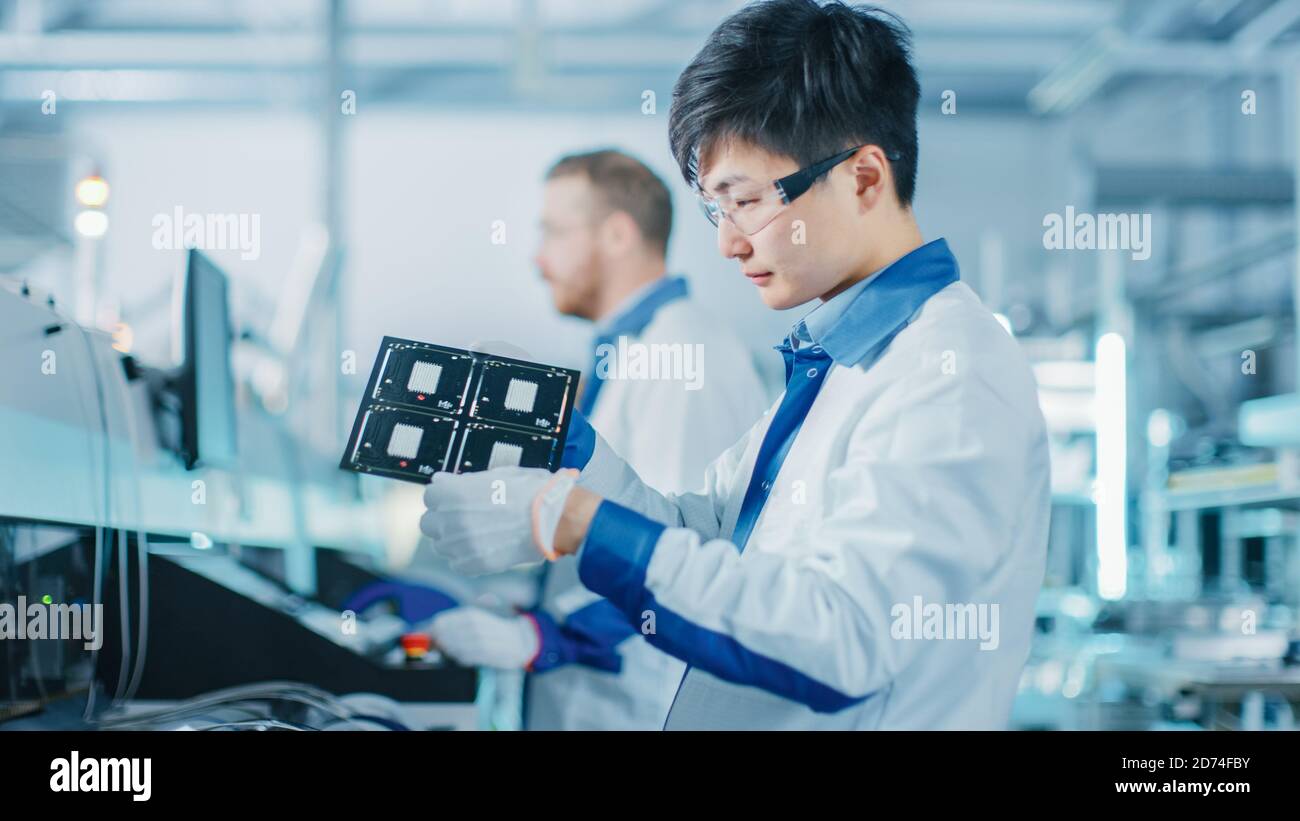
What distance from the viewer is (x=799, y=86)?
→ 114 centimetres

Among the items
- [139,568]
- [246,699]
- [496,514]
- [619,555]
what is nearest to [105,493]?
[139,568]

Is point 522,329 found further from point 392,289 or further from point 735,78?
point 735,78

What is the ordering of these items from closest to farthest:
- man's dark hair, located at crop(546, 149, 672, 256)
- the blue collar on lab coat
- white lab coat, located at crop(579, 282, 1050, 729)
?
white lab coat, located at crop(579, 282, 1050, 729) → the blue collar on lab coat → man's dark hair, located at crop(546, 149, 672, 256)

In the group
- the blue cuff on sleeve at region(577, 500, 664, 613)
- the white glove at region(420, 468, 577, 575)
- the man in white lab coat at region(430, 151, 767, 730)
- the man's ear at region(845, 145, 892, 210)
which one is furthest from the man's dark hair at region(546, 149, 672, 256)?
the blue cuff on sleeve at region(577, 500, 664, 613)

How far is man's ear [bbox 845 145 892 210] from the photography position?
116 cm

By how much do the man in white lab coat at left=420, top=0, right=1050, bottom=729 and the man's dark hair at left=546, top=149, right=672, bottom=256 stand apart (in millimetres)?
1006

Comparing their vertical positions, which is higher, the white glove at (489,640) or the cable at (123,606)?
the cable at (123,606)

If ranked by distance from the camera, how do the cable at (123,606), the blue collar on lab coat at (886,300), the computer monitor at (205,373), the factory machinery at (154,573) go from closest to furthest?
the blue collar on lab coat at (886,300) < the factory machinery at (154,573) < the cable at (123,606) < the computer monitor at (205,373)

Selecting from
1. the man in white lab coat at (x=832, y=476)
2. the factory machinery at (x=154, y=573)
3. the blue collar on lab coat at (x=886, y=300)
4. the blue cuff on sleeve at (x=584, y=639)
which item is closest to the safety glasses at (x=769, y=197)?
the man in white lab coat at (x=832, y=476)

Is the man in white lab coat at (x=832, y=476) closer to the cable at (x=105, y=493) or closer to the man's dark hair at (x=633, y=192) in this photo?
the cable at (x=105, y=493)

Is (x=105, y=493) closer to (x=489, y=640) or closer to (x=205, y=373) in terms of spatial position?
(x=205, y=373)

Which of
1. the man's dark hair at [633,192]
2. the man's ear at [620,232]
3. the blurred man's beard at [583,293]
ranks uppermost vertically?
the man's dark hair at [633,192]

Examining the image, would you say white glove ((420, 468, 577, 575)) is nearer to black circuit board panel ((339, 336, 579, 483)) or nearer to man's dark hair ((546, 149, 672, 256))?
black circuit board panel ((339, 336, 579, 483))

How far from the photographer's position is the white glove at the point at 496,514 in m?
1.05
